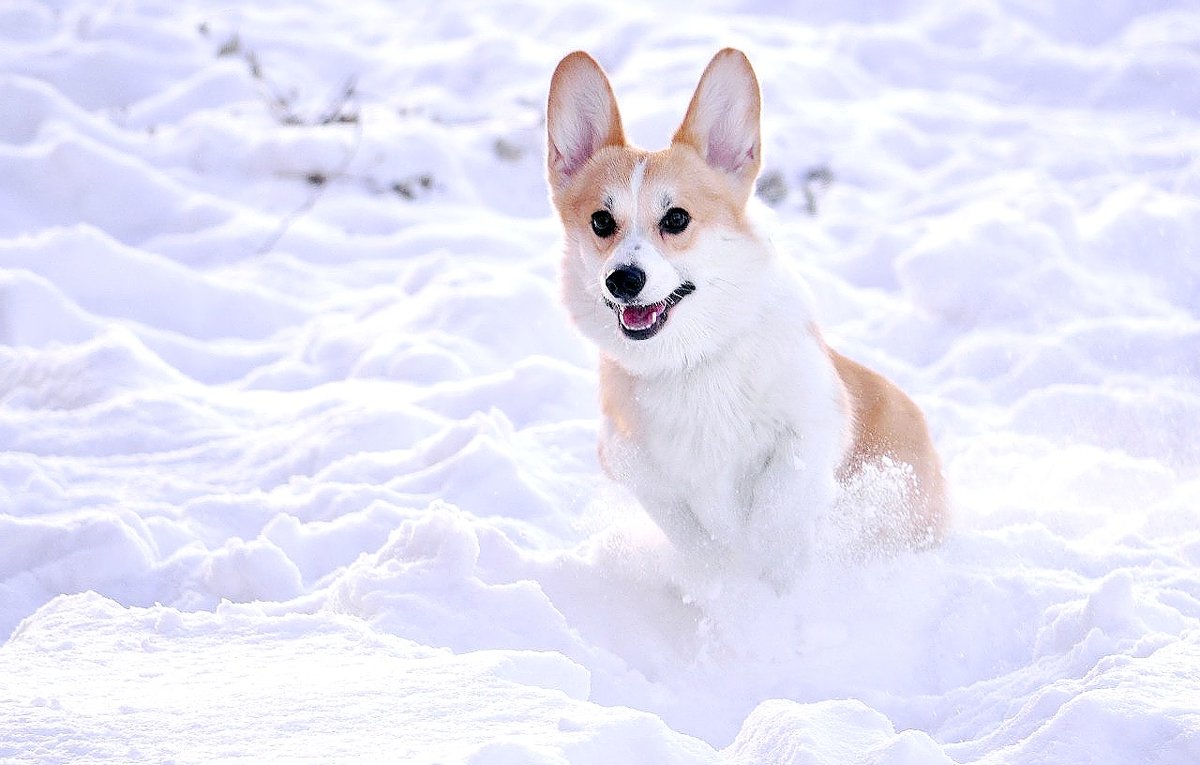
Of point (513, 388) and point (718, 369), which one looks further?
point (513, 388)

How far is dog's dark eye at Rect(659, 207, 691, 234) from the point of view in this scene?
10.1 feet

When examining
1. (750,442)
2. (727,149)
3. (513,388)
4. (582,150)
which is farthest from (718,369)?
(513,388)

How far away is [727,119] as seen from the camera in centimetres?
326

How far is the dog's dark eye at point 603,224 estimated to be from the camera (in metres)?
3.12

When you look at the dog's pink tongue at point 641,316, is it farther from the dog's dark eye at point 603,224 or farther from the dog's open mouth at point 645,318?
the dog's dark eye at point 603,224

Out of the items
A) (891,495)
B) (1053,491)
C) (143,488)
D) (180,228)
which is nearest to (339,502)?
(143,488)

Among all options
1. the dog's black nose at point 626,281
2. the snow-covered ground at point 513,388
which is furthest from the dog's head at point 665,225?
the snow-covered ground at point 513,388

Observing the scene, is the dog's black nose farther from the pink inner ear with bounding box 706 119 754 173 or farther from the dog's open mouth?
the pink inner ear with bounding box 706 119 754 173

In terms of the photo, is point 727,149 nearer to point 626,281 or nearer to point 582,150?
point 582,150

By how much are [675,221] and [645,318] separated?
282 mm

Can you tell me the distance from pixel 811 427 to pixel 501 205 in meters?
3.68

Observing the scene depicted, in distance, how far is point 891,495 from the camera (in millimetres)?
3246

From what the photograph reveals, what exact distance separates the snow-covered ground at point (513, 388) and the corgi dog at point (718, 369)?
0.17 metres

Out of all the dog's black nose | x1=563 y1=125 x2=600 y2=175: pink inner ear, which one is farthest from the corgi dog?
x1=563 y1=125 x2=600 y2=175: pink inner ear
